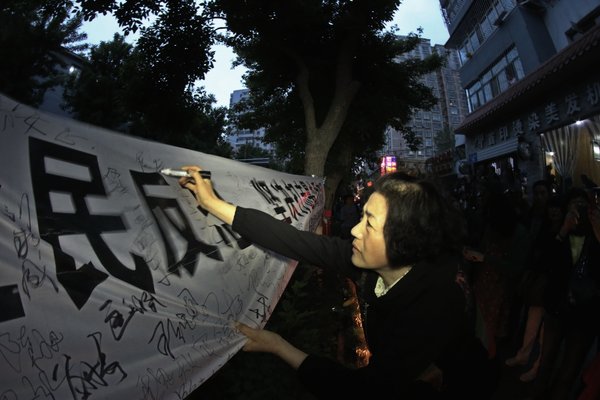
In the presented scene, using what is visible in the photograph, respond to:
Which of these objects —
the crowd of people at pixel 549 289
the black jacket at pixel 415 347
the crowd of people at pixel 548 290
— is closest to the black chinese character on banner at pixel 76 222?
the black jacket at pixel 415 347

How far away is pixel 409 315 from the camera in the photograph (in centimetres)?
121

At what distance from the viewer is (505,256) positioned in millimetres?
3633

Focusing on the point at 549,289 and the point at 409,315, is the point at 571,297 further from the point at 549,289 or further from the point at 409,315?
the point at 409,315

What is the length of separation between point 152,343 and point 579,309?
3258mm

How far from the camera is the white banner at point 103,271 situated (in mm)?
984

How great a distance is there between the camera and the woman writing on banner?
45.6 inches

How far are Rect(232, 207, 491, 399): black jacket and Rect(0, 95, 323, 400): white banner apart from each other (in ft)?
1.98

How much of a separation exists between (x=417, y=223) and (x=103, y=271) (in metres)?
1.24

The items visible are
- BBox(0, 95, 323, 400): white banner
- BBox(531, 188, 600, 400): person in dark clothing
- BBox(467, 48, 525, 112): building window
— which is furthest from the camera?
BBox(467, 48, 525, 112): building window

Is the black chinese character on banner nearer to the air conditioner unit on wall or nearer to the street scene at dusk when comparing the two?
the street scene at dusk

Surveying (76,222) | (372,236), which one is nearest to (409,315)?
(372,236)

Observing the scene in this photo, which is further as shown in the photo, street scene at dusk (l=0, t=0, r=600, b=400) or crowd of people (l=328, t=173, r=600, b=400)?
crowd of people (l=328, t=173, r=600, b=400)

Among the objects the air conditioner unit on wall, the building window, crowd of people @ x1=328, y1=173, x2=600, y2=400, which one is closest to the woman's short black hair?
crowd of people @ x1=328, y1=173, x2=600, y2=400

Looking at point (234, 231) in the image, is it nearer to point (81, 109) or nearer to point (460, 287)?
point (460, 287)
